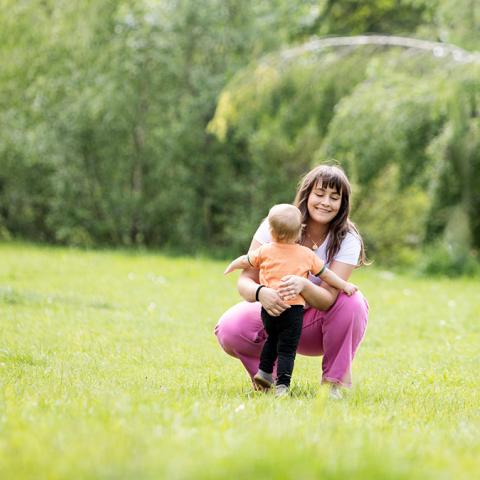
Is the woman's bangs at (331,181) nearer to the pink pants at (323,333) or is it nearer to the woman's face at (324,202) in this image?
the woman's face at (324,202)

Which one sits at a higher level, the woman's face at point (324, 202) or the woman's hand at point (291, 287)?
the woman's face at point (324, 202)

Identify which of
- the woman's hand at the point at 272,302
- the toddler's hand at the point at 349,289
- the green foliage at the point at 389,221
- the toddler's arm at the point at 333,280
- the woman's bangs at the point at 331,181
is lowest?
the green foliage at the point at 389,221

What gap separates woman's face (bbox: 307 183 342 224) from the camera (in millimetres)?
5941

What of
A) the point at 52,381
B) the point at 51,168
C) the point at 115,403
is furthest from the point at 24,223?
the point at 115,403

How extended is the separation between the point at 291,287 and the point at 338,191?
2.80ft

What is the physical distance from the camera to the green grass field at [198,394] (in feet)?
10.4

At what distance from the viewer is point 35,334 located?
27.6ft

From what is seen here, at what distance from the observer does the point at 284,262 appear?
554 cm

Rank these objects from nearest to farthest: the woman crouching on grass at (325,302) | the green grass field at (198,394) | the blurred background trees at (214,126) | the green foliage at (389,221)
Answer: the green grass field at (198,394) → the woman crouching on grass at (325,302) → the blurred background trees at (214,126) → the green foliage at (389,221)

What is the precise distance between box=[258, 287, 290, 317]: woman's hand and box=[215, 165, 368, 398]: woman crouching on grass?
0.49ft

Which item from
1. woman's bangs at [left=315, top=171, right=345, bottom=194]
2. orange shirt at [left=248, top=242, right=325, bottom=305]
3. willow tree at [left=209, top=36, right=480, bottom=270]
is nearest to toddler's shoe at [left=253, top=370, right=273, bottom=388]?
orange shirt at [left=248, top=242, right=325, bottom=305]

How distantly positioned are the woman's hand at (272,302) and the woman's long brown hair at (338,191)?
2.25 ft

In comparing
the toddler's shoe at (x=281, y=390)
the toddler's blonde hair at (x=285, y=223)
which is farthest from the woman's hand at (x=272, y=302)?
the toddler's shoe at (x=281, y=390)

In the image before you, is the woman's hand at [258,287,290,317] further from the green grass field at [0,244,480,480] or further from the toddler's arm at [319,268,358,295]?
the green grass field at [0,244,480,480]
